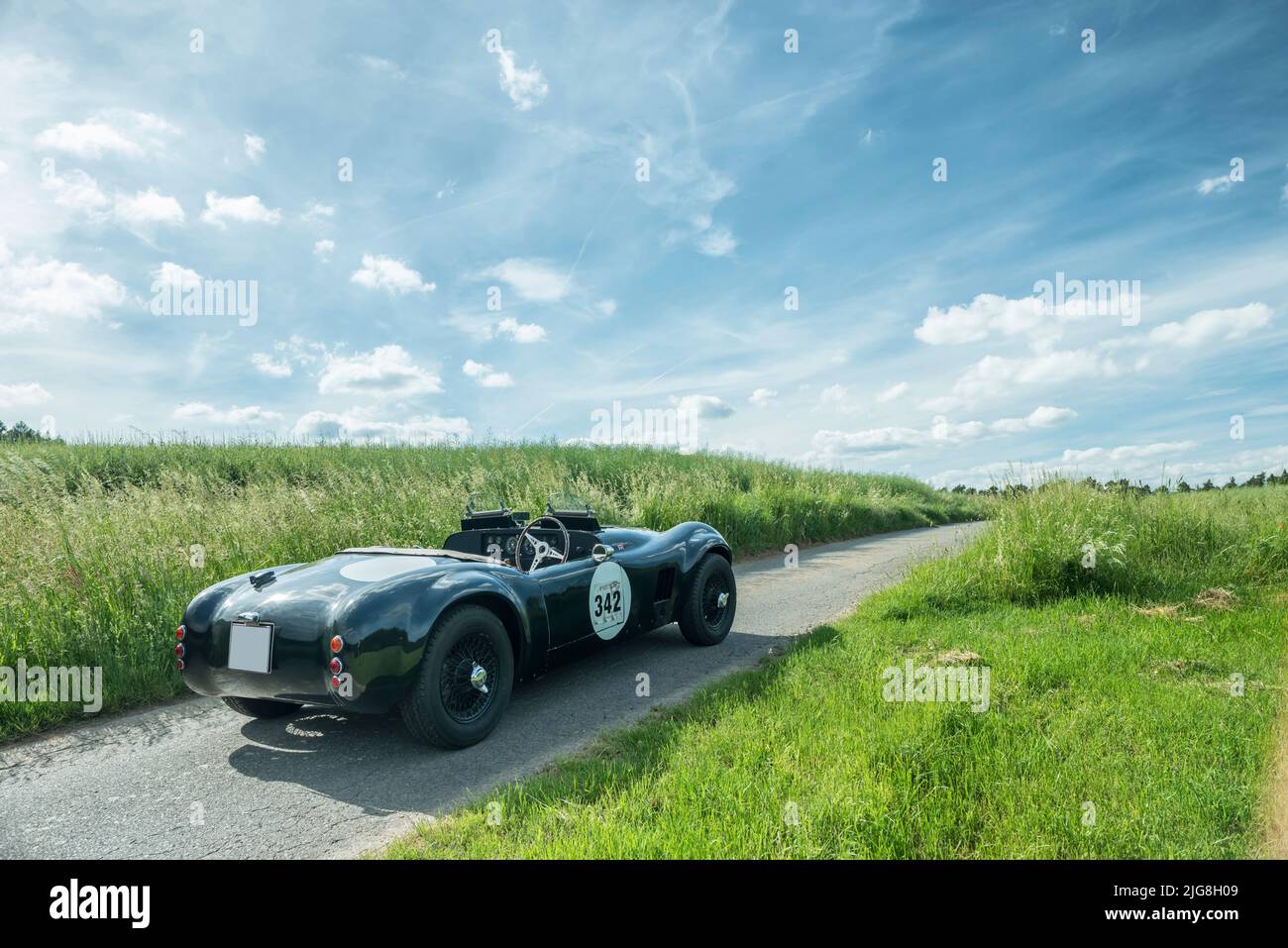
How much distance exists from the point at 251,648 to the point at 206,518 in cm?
538

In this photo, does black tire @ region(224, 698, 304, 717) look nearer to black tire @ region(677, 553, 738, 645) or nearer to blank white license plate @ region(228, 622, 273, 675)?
blank white license plate @ region(228, 622, 273, 675)

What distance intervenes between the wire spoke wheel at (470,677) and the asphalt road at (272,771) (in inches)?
8.9

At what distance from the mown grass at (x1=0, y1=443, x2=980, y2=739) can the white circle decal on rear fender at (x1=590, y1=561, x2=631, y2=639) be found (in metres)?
3.43

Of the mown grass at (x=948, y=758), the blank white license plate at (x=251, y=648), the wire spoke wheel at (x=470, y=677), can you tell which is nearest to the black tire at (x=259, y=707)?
the blank white license plate at (x=251, y=648)

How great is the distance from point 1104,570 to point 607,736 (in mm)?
6636

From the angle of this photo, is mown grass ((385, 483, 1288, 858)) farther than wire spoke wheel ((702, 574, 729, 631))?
No

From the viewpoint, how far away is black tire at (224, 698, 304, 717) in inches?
178

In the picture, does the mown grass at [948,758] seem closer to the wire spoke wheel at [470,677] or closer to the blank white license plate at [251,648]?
the wire spoke wheel at [470,677]

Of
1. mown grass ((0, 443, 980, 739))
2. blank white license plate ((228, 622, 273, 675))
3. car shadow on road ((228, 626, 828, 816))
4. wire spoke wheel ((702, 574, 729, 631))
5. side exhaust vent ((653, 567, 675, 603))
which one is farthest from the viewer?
wire spoke wheel ((702, 574, 729, 631))

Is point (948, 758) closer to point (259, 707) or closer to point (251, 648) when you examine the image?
point (251, 648)

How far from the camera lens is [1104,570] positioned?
7867 millimetres

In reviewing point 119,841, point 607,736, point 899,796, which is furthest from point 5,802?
point 899,796

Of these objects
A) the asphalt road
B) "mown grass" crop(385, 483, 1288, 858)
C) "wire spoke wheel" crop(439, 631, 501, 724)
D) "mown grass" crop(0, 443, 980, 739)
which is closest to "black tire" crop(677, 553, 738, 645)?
the asphalt road

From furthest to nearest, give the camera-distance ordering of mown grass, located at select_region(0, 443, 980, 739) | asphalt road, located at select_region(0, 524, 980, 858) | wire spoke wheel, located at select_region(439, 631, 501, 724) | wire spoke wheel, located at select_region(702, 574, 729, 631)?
wire spoke wheel, located at select_region(702, 574, 729, 631), mown grass, located at select_region(0, 443, 980, 739), wire spoke wheel, located at select_region(439, 631, 501, 724), asphalt road, located at select_region(0, 524, 980, 858)
